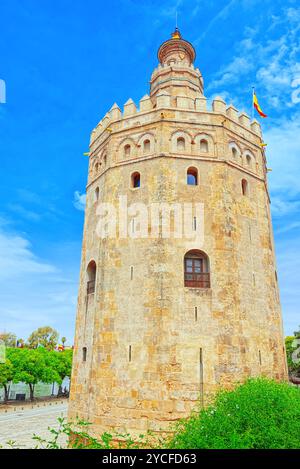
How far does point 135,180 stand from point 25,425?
23632 millimetres

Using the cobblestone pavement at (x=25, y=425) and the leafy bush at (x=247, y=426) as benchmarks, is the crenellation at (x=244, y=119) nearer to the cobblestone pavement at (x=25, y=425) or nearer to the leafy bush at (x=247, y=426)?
the leafy bush at (x=247, y=426)

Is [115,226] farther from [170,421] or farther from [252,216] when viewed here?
[170,421]

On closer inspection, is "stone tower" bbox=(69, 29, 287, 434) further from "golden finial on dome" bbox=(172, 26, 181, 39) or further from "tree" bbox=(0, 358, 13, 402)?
"tree" bbox=(0, 358, 13, 402)

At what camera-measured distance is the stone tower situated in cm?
1475

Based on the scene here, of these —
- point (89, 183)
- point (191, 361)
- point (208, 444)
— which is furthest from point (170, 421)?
point (89, 183)

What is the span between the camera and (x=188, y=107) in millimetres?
18688

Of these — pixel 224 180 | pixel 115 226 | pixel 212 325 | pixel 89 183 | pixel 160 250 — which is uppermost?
pixel 89 183

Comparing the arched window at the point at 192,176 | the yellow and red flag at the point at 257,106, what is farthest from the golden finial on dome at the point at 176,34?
the arched window at the point at 192,176

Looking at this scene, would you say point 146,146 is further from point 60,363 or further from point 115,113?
point 60,363

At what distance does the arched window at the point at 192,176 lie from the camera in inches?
704

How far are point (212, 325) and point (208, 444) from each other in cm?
659

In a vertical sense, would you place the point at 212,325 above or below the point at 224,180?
below

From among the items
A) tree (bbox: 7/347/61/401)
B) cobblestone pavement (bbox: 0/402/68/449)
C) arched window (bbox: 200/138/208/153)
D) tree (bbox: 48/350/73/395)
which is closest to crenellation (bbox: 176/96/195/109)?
arched window (bbox: 200/138/208/153)

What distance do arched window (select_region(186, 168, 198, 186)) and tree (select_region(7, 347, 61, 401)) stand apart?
3528 centimetres
